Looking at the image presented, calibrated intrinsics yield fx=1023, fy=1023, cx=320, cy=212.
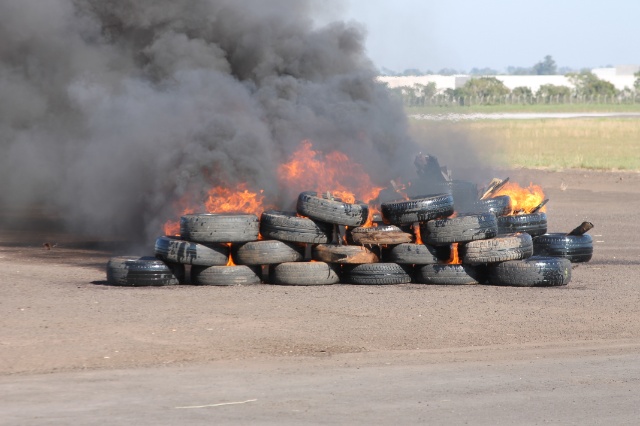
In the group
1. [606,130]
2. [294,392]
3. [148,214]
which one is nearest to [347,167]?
[148,214]

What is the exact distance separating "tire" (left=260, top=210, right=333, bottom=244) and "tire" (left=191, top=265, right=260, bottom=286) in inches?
25.0

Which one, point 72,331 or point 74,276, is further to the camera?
point 74,276

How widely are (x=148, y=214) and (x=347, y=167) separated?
3691mm

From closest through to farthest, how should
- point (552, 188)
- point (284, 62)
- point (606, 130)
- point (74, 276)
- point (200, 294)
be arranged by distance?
point (200, 294) < point (74, 276) < point (284, 62) < point (552, 188) < point (606, 130)

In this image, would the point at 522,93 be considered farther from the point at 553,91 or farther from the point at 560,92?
the point at 560,92

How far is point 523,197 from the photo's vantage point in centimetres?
1867

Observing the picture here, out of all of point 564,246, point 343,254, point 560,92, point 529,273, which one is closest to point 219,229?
point 343,254

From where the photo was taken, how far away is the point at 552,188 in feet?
101

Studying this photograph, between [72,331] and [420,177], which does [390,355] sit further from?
[420,177]

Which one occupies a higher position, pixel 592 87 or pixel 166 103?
pixel 592 87

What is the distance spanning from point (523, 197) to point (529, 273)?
13.6 ft

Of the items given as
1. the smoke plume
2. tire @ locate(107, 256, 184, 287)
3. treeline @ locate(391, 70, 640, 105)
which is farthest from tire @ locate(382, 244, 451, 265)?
treeline @ locate(391, 70, 640, 105)

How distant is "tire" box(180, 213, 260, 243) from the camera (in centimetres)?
1452

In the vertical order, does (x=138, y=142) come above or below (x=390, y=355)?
above
